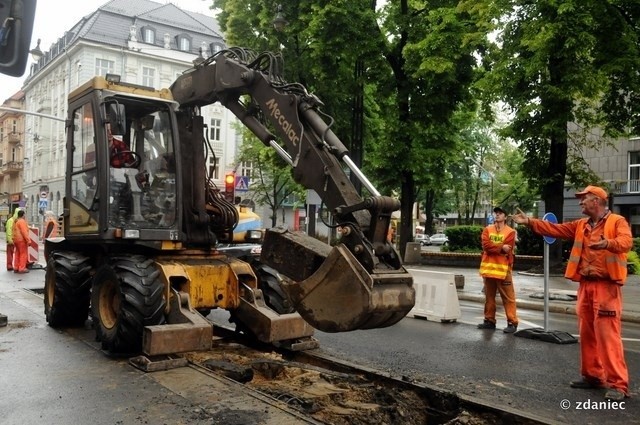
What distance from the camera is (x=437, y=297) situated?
34.4ft

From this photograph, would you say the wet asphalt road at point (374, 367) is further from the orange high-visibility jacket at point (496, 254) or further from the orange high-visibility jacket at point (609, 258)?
the orange high-visibility jacket at point (609, 258)

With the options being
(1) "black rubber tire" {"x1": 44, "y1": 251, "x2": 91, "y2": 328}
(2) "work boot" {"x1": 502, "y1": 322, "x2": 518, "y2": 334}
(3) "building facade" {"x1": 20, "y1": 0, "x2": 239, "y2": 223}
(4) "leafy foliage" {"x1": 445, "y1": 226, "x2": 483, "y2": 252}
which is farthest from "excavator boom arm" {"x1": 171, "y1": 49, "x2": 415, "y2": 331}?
(3) "building facade" {"x1": 20, "y1": 0, "x2": 239, "y2": 223}

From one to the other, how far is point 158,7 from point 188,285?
55114 millimetres

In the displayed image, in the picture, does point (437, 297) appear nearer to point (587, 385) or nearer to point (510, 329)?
point (510, 329)

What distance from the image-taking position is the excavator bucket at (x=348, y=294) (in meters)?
4.38

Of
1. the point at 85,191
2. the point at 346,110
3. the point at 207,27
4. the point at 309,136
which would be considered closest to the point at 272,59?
the point at 309,136

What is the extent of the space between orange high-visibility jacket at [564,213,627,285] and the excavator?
2.31 m

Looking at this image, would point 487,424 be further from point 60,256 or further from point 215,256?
point 60,256

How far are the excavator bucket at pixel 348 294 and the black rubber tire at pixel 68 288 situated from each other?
4.36 meters

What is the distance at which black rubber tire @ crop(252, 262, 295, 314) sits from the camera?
7.31 m

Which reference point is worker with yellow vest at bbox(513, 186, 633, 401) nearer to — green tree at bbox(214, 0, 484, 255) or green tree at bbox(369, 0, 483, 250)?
green tree at bbox(214, 0, 484, 255)

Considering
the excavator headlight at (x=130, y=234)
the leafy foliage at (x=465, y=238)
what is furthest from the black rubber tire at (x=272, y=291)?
the leafy foliage at (x=465, y=238)

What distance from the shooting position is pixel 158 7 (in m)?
56.0

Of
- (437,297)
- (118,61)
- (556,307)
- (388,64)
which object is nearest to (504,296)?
(437,297)
